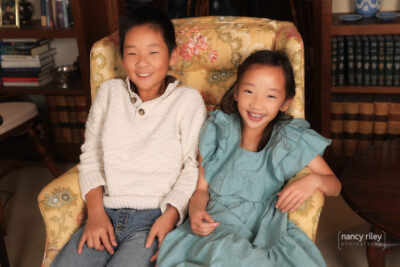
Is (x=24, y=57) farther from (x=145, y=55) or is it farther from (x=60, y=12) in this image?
(x=145, y=55)

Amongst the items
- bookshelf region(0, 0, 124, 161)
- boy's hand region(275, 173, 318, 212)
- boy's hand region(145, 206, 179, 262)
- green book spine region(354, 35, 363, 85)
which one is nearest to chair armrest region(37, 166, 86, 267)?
boy's hand region(145, 206, 179, 262)

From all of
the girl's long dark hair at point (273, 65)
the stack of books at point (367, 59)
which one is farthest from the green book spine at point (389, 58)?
the girl's long dark hair at point (273, 65)

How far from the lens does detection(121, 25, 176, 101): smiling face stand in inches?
61.2

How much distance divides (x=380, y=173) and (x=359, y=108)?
970 millimetres

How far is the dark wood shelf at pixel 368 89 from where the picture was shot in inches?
98.1

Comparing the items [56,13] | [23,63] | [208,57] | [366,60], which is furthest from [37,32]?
[366,60]

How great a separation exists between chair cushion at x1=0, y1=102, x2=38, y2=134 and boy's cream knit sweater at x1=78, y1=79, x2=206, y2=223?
0.94m

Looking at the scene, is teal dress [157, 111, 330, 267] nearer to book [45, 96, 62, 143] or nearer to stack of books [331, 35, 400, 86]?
stack of books [331, 35, 400, 86]

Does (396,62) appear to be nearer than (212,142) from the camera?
No

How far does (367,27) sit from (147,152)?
4.80ft

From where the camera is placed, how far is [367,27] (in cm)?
242

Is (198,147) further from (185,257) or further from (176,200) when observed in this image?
(185,257)

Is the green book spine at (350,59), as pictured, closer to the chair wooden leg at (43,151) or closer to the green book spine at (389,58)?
the green book spine at (389,58)

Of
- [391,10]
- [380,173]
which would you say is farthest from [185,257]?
[391,10]
